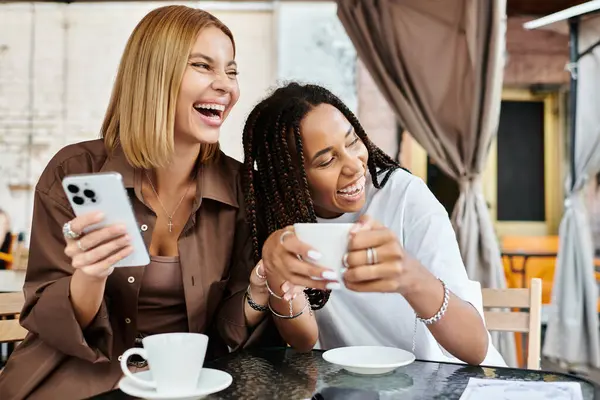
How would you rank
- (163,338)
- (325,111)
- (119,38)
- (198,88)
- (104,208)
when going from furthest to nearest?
(119,38) < (325,111) < (198,88) < (104,208) < (163,338)

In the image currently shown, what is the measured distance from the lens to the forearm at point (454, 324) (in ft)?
3.64

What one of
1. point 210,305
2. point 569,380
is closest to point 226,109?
point 210,305

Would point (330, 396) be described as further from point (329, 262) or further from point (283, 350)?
point (283, 350)

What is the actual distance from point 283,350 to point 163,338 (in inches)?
17.3

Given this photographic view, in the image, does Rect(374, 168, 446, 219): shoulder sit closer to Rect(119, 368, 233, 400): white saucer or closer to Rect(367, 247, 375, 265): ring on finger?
Rect(367, 247, 375, 265): ring on finger

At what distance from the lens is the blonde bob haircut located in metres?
1.32

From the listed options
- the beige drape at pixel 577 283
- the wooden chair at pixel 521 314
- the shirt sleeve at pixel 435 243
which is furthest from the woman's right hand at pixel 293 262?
the beige drape at pixel 577 283

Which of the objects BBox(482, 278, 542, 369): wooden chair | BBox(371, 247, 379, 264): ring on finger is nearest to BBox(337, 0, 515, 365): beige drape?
BBox(482, 278, 542, 369): wooden chair

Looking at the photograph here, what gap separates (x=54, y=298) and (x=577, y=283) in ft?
10.7

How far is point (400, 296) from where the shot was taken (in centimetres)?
152

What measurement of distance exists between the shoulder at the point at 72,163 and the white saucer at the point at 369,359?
2.15 feet

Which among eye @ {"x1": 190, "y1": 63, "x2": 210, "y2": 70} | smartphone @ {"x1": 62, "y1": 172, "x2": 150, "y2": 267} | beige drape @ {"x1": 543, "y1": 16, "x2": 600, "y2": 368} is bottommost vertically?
beige drape @ {"x1": 543, "y1": 16, "x2": 600, "y2": 368}

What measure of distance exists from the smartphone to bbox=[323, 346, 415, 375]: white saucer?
0.38 m

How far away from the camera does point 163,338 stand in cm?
87
